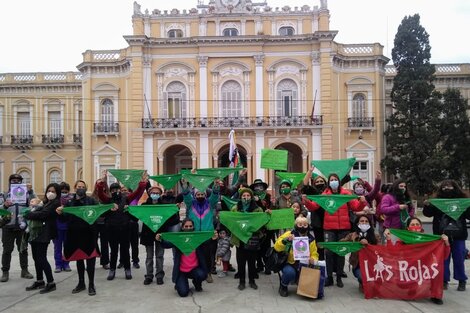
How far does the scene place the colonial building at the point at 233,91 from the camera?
Result: 3319cm

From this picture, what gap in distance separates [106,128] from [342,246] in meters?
28.1

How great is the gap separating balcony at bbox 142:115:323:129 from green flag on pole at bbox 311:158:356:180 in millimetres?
20803

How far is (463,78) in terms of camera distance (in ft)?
123

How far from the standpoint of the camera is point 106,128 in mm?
34719

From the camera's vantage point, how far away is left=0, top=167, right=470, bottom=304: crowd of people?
Answer: 9094mm

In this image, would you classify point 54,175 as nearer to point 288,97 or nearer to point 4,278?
point 288,97

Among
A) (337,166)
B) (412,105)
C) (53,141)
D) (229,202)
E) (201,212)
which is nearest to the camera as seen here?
(201,212)

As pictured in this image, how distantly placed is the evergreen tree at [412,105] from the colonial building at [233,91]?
2509mm

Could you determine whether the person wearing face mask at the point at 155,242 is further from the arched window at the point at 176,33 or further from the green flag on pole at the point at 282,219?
the arched window at the point at 176,33

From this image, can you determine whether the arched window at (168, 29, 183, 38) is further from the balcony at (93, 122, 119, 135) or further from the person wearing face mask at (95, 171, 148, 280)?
the person wearing face mask at (95, 171, 148, 280)

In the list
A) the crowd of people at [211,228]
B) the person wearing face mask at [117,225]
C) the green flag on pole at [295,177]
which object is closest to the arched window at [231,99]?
the green flag on pole at [295,177]

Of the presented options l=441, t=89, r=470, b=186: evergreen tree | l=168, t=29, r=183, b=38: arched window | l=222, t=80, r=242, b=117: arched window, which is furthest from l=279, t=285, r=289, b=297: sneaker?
l=168, t=29, r=183, b=38: arched window

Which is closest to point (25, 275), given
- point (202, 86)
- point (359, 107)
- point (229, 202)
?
point (229, 202)

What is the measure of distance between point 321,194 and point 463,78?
105 ft
